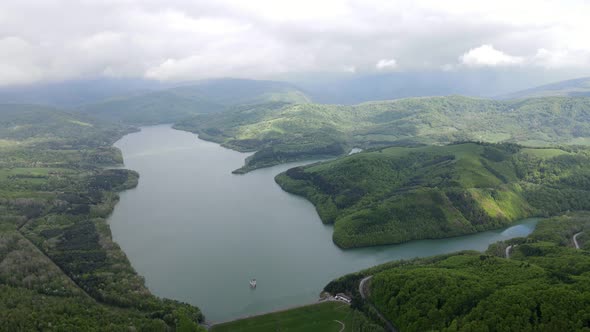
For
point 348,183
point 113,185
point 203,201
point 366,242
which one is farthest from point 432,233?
point 113,185

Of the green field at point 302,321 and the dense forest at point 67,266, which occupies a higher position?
the dense forest at point 67,266

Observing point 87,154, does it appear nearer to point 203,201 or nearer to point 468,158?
point 203,201

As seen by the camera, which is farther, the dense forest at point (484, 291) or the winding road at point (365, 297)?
the winding road at point (365, 297)

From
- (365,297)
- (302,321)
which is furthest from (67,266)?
(365,297)

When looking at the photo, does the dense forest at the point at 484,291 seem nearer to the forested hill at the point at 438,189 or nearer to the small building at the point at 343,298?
the small building at the point at 343,298

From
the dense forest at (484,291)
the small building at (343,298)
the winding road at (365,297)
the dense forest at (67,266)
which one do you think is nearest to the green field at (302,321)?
the small building at (343,298)

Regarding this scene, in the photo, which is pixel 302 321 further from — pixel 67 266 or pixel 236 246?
pixel 67 266

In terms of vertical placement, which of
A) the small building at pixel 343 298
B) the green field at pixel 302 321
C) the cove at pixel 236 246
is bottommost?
the green field at pixel 302 321
